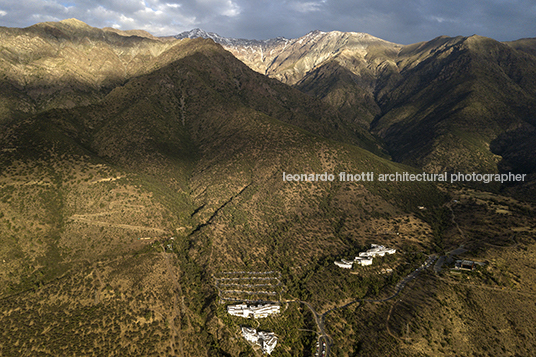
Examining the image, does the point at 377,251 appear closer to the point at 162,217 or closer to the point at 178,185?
A: the point at 162,217

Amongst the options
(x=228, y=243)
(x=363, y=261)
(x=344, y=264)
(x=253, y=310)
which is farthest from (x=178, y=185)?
(x=363, y=261)

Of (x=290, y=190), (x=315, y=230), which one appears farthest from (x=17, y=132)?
(x=315, y=230)

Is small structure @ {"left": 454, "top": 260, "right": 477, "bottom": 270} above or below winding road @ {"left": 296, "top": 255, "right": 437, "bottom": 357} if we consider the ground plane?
above

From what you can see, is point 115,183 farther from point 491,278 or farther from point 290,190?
point 491,278

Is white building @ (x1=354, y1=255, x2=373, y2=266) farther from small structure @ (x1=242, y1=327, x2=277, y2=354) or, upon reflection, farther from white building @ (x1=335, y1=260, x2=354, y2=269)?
small structure @ (x1=242, y1=327, x2=277, y2=354)

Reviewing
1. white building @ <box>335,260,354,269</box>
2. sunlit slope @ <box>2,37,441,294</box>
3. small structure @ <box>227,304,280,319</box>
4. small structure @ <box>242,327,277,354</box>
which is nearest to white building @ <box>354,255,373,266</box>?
white building @ <box>335,260,354,269</box>
